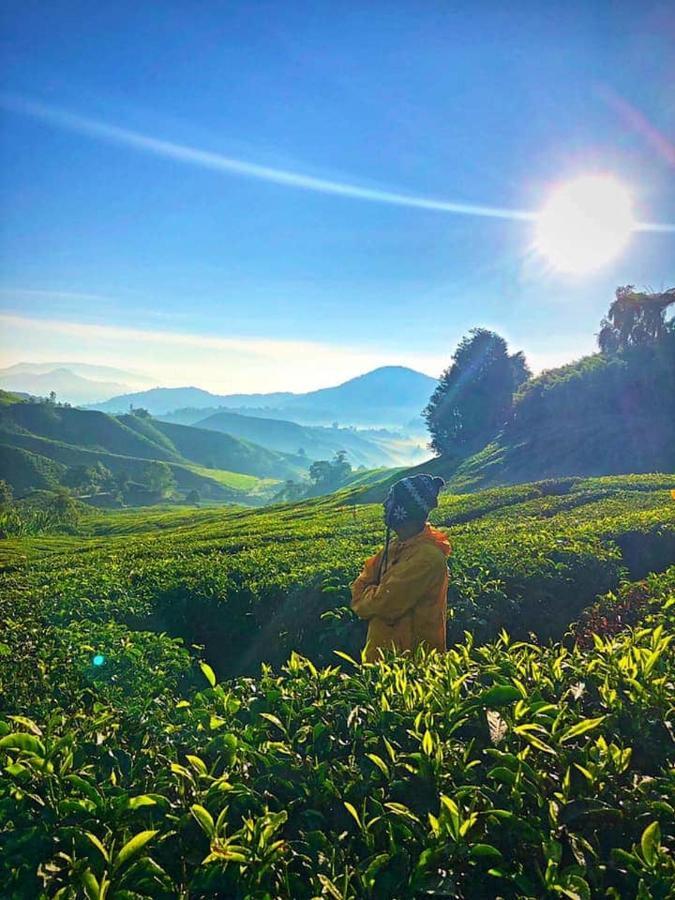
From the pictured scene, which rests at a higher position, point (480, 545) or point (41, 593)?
point (480, 545)

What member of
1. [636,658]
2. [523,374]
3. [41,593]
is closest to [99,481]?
[523,374]

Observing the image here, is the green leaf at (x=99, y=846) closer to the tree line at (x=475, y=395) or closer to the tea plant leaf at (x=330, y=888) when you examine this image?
the tea plant leaf at (x=330, y=888)

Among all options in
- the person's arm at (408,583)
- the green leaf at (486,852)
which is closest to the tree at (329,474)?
the person's arm at (408,583)

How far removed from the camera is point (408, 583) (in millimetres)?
4684

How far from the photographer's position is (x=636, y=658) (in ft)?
10.9

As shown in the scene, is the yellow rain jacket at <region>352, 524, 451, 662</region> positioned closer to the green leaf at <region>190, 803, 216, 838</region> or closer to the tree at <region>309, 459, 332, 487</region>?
the green leaf at <region>190, 803, 216, 838</region>

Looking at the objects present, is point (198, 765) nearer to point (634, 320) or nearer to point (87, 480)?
point (634, 320)

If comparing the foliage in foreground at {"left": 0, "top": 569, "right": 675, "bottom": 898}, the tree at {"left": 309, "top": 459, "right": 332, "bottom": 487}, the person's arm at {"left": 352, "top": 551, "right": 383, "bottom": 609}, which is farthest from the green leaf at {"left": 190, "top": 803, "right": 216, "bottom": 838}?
the tree at {"left": 309, "top": 459, "right": 332, "bottom": 487}

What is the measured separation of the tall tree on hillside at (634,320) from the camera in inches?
1884

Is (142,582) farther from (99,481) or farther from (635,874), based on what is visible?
(99,481)

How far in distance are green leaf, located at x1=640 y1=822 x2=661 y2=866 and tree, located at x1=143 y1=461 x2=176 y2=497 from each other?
477 ft

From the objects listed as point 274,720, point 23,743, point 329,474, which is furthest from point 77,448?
point 274,720

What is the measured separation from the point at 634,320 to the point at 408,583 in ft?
178

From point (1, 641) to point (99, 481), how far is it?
458ft
